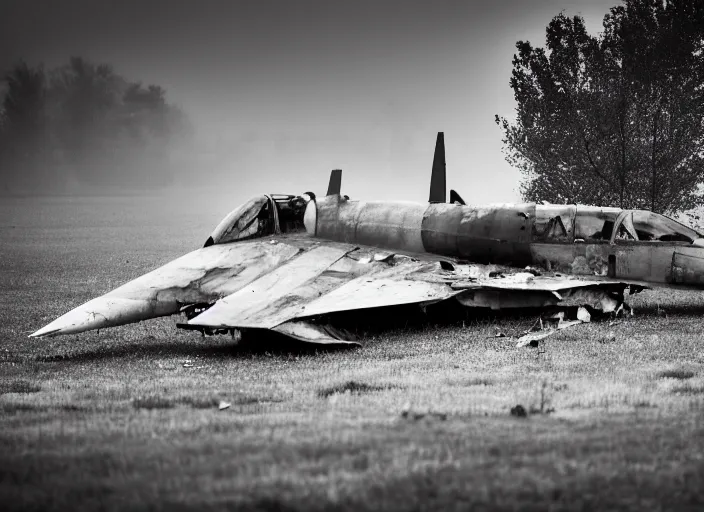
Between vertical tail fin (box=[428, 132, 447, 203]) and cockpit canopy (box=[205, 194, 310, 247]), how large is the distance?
2946 millimetres

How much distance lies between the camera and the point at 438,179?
19172 millimetres

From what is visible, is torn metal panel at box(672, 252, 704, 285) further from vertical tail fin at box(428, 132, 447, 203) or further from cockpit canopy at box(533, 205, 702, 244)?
vertical tail fin at box(428, 132, 447, 203)

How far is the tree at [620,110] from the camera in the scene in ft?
103

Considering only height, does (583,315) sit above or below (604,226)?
below

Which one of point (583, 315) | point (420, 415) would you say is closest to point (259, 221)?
point (583, 315)

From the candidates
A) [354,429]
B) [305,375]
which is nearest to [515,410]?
[354,429]

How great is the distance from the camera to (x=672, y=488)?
244 inches

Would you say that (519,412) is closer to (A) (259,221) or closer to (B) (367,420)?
(B) (367,420)

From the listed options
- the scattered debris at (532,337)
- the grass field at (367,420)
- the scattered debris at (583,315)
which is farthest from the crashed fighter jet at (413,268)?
the scattered debris at (532,337)

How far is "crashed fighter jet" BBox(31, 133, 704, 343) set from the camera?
15.3m

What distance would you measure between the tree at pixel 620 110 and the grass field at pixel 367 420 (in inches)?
581

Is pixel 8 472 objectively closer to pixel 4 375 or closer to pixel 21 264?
pixel 4 375

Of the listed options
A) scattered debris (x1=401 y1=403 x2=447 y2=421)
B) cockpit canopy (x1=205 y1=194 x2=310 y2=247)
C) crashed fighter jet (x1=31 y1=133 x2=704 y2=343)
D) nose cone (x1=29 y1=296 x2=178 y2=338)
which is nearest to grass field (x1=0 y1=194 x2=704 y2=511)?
scattered debris (x1=401 y1=403 x2=447 y2=421)

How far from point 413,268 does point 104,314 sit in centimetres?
595
